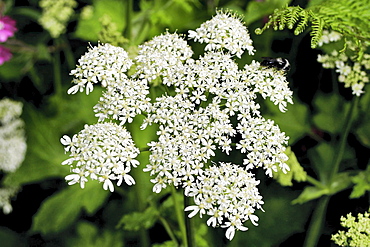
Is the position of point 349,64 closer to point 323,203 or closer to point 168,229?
point 323,203

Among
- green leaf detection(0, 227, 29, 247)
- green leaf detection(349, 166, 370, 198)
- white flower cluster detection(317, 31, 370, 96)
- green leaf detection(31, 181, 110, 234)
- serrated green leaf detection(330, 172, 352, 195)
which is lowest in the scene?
green leaf detection(0, 227, 29, 247)

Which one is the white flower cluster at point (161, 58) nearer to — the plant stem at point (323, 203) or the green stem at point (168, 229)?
the green stem at point (168, 229)

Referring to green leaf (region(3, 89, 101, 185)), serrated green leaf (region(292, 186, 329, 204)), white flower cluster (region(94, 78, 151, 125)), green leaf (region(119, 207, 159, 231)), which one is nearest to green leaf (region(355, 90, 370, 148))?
serrated green leaf (region(292, 186, 329, 204))

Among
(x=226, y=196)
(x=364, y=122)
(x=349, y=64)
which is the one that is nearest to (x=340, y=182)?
(x=364, y=122)

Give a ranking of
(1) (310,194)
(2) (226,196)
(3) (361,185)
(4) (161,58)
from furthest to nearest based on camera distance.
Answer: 1. (1) (310,194)
2. (3) (361,185)
3. (4) (161,58)
4. (2) (226,196)

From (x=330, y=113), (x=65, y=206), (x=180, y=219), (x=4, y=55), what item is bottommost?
(x=65, y=206)

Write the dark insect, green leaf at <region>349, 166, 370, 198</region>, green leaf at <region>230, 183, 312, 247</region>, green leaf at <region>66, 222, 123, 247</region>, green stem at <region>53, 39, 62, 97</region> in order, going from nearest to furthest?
the dark insect < green leaf at <region>349, 166, 370, 198</region> < green leaf at <region>230, 183, 312, 247</region> < green leaf at <region>66, 222, 123, 247</region> < green stem at <region>53, 39, 62, 97</region>

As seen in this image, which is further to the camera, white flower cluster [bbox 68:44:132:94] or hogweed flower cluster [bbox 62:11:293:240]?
white flower cluster [bbox 68:44:132:94]

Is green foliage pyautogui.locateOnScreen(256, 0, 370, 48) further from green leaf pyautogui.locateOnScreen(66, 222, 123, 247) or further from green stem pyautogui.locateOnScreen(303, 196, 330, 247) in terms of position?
green leaf pyautogui.locateOnScreen(66, 222, 123, 247)
